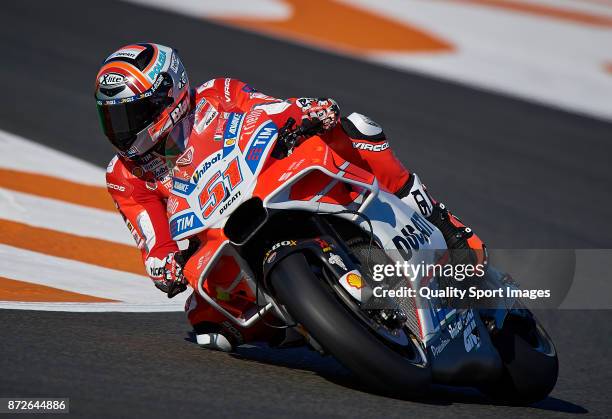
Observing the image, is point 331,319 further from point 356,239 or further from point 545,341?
point 545,341

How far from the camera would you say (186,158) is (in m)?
5.90

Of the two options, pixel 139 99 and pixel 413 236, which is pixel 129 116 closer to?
pixel 139 99

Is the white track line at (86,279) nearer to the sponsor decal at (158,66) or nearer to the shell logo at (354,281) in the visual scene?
the sponsor decal at (158,66)

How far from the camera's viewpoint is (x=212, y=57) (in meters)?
14.8

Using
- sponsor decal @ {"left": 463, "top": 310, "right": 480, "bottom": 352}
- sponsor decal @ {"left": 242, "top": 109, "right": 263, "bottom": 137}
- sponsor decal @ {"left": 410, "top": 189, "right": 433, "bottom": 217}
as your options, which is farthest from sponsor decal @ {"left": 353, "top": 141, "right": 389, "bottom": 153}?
sponsor decal @ {"left": 463, "top": 310, "right": 480, "bottom": 352}

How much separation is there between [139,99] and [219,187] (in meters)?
0.77

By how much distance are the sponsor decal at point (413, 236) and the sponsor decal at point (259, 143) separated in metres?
0.79

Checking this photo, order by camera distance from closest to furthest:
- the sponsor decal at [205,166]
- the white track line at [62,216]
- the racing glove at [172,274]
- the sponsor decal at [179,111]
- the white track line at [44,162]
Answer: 1. the sponsor decal at [205,166]
2. the racing glove at [172,274]
3. the sponsor decal at [179,111]
4. the white track line at [62,216]
5. the white track line at [44,162]

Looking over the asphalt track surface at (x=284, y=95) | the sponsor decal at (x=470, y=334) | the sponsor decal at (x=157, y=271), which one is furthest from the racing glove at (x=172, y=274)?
the sponsor decal at (x=470, y=334)

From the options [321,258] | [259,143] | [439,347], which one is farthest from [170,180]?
[439,347]

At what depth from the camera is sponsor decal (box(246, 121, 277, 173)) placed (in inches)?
217

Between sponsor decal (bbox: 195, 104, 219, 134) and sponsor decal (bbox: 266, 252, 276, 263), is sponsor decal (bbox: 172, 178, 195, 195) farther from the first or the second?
sponsor decal (bbox: 266, 252, 276, 263)

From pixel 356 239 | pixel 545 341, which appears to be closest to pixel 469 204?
pixel 545 341

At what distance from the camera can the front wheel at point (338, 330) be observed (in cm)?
502
